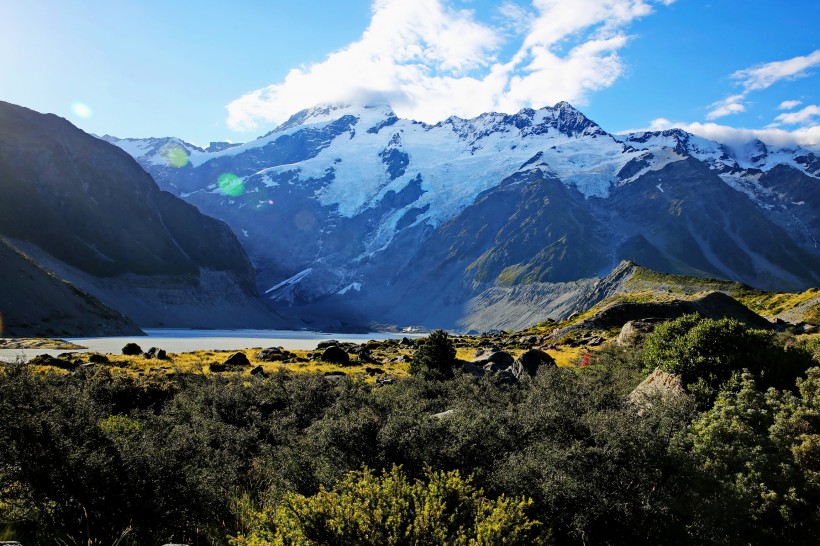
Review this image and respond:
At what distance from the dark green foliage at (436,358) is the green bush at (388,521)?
30.2 m

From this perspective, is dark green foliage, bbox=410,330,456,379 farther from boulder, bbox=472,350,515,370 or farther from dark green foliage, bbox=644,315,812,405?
dark green foliage, bbox=644,315,812,405

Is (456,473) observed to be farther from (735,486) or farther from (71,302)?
(71,302)

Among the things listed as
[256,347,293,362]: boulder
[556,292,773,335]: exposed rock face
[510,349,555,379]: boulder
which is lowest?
[256,347,293,362]: boulder

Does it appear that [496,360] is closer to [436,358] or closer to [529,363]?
[436,358]

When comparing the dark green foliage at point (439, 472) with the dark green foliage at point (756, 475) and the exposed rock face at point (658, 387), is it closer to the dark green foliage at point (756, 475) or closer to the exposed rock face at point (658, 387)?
the dark green foliage at point (756, 475)

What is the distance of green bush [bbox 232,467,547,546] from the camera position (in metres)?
9.92

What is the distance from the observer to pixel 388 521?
9.95m

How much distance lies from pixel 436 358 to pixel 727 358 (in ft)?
80.8

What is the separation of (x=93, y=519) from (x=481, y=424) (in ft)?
34.3

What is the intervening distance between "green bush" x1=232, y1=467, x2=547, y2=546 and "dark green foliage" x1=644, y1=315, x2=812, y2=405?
15008 millimetres

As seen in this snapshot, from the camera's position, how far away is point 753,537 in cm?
1380

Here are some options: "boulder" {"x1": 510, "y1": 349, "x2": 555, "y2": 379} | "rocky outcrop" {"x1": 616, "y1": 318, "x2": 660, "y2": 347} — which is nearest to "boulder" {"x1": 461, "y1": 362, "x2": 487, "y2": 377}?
"boulder" {"x1": 510, "y1": 349, "x2": 555, "y2": 379}

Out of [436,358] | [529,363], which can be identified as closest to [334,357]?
[436,358]

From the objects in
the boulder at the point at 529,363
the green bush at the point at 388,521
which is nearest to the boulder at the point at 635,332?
the boulder at the point at 529,363
